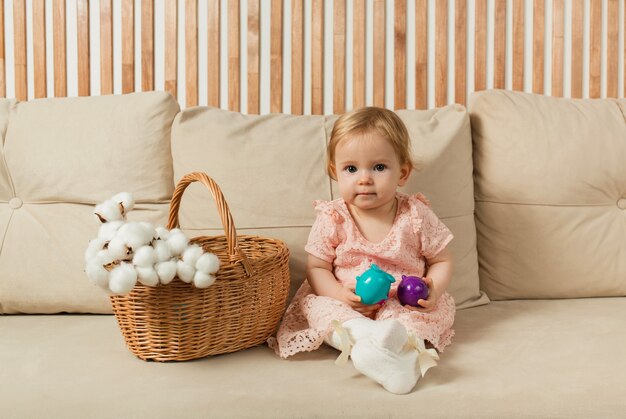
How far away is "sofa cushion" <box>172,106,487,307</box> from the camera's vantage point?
1.35 meters

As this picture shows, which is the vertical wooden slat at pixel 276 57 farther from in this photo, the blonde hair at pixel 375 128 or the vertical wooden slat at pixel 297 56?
the blonde hair at pixel 375 128

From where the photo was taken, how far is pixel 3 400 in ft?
2.97

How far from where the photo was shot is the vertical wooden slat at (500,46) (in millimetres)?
1734

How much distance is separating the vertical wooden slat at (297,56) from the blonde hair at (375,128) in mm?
482

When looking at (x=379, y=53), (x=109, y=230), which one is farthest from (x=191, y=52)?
(x=109, y=230)

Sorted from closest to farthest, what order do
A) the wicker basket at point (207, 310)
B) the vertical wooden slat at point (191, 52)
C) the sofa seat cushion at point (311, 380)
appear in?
the sofa seat cushion at point (311, 380) < the wicker basket at point (207, 310) < the vertical wooden slat at point (191, 52)

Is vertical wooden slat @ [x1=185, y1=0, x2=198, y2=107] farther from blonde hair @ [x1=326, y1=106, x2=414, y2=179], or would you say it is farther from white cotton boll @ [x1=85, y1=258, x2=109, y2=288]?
white cotton boll @ [x1=85, y1=258, x2=109, y2=288]

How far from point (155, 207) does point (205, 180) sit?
389mm

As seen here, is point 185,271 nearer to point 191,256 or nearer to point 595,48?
point 191,256

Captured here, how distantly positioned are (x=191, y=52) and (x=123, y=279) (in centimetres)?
98

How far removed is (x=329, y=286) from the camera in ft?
3.97

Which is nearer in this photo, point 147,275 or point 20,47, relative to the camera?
point 147,275

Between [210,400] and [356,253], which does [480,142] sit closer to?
[356,253]

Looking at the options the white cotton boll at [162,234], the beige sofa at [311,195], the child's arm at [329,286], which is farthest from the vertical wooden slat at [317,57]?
the white cotton boll at [162,234]
